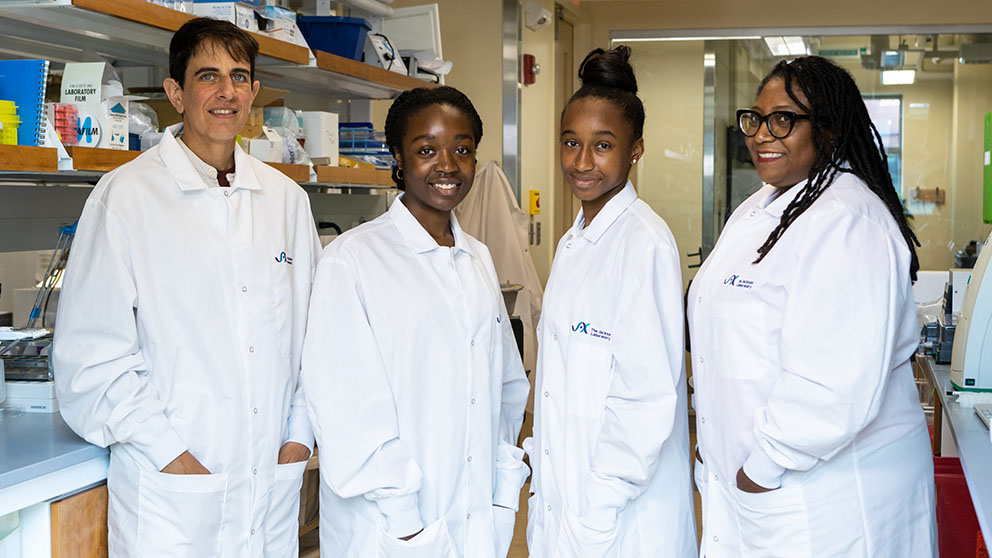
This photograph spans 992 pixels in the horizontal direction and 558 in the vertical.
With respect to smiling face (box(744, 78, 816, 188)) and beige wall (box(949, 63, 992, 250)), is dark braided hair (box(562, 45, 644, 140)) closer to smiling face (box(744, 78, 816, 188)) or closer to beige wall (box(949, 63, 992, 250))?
smiling face (box(744, 78, 816, 188))

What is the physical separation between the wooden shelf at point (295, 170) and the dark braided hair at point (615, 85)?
120cm

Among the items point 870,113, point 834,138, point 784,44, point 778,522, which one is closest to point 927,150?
point 870,113

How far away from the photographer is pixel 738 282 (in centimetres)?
170

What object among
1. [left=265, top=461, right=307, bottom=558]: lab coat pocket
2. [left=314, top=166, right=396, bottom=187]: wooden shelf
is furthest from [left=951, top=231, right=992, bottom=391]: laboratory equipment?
[left=314, top=166, right=396, bottom=187]: wooden shelf

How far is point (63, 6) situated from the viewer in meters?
1.93

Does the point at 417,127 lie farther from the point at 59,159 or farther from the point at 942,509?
the point at 942,509

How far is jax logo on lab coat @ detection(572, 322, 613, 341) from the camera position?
5.72ft

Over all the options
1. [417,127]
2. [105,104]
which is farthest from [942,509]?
[105,104]

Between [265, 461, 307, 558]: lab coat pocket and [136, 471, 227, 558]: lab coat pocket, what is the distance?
0.44 ft

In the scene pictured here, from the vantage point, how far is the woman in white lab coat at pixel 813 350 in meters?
1.56

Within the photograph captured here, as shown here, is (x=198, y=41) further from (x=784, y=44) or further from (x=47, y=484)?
(x=784, y=44)

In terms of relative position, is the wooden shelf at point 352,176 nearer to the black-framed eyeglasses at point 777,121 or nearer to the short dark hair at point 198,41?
the short dark hair at point 198,41

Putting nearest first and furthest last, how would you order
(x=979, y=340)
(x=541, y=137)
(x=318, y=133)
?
(x=979, y=340), (x=318, y=133), (x=541, y=137)

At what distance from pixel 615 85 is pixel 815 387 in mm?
682
